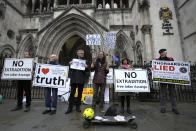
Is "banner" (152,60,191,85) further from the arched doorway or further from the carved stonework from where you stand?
the carved stonework

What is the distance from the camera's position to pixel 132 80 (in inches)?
173

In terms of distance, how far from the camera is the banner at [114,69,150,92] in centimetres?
427

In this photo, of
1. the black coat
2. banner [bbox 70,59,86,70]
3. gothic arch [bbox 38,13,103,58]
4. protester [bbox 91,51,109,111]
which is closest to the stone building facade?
gothic arch [bbox 38,13,103,58]

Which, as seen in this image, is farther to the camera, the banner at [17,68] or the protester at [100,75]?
the banner at [17,68]

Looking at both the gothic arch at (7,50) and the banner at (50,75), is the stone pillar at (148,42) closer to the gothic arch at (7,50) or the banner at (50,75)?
the banner at (50,75)

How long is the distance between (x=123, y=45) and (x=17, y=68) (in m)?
12.9

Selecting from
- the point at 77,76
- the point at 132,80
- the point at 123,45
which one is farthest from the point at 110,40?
the point at 123,45

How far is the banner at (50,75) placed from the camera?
4.16 metres

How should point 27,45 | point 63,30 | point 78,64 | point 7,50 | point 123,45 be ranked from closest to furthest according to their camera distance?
point 78,64 → point 7,50 → point 123,45 → point 63,30 → point 27,45

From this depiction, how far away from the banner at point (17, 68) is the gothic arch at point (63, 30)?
1010cm

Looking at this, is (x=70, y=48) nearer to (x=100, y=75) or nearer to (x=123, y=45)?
(x=123, y=45)

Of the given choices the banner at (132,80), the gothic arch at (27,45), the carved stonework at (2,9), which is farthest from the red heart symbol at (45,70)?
the carved stonework at (2,9)

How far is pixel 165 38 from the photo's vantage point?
9.68 metres

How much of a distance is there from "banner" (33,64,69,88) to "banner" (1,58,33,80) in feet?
1.94
